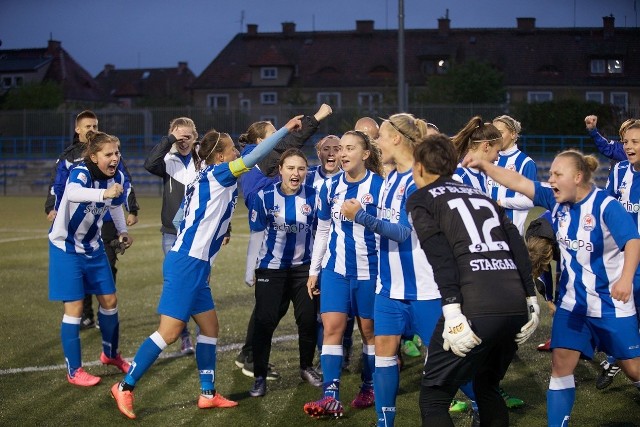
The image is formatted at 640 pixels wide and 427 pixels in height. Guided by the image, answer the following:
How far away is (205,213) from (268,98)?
60.4 m

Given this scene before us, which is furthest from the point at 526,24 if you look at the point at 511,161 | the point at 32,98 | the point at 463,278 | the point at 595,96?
the point at 463,278

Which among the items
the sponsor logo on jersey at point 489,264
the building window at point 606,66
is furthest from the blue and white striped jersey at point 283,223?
the building window at point 606,66

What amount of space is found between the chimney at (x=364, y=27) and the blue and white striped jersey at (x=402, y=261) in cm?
6137

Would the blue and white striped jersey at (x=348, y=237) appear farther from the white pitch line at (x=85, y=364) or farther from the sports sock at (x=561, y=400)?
the white pitch line at (x=85, y=364)

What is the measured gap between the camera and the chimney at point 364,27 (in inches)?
2608

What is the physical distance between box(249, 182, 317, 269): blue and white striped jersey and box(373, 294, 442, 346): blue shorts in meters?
1.57

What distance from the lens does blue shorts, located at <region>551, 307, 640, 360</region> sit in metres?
5.68

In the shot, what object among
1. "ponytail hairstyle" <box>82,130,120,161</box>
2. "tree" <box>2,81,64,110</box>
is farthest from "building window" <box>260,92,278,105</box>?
"ponytail hairstyle" <box>82,130,120,161</box>

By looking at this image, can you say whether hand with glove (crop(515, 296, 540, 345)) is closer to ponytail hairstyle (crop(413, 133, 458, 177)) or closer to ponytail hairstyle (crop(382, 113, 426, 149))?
ponytail hairstyle (crop(413, 133, 458, 177))

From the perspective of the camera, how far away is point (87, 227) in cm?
775

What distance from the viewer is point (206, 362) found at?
7.06 metres

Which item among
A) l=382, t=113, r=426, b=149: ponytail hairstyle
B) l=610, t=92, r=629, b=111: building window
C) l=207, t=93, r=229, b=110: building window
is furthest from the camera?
l=207, t=93, r=229, b=110: building window

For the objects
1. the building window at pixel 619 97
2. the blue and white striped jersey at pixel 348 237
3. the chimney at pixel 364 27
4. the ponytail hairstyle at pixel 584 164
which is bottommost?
the blue and white striped jersey at pixel 348 237

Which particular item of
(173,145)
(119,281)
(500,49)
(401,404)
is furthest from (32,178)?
(500,49)
